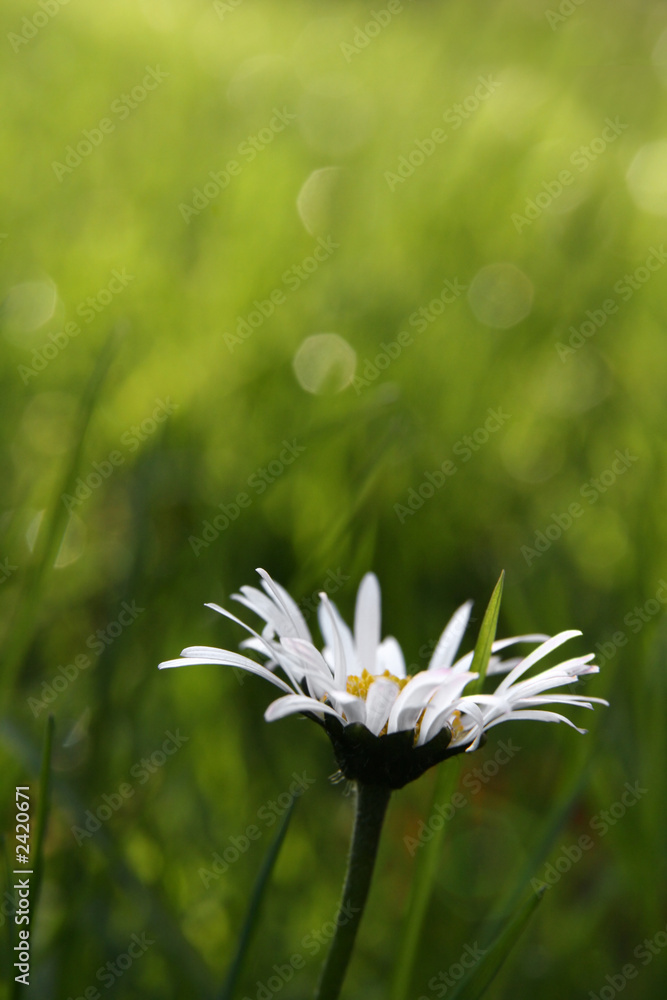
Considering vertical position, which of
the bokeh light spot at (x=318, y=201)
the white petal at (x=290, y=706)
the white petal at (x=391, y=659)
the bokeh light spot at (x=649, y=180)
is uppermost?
the bokeh light spot at (x=318, y=201)

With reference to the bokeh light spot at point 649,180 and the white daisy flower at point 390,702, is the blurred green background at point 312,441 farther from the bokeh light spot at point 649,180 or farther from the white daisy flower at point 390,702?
the white daisy flower at point 390,702

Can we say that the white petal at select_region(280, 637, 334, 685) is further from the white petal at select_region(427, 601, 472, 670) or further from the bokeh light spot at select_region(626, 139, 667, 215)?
the bokeh light spot at select_region(626, 139, 667, 215)

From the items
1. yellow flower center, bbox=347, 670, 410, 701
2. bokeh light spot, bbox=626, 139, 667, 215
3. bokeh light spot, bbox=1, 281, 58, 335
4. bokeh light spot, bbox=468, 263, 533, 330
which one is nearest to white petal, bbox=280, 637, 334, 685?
yellow flower center, bbox=347, 670, 410, 701

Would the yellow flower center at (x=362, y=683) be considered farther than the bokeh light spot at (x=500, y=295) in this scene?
No

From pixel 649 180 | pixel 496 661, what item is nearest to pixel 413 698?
pixel 496 661

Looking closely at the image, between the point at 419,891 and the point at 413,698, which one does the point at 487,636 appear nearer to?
the point at 413,698

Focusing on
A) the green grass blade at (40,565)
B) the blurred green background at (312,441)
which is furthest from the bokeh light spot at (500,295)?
the green grass blade at (40,565)

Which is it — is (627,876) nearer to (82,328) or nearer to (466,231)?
(82,328)
